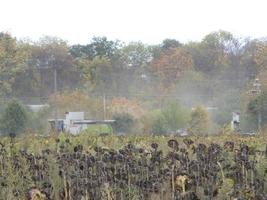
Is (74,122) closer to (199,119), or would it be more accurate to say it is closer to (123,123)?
(123,123)

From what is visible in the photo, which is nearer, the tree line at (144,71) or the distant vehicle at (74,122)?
the distant vehicle at (74,122)

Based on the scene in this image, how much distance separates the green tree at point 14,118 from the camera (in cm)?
2730

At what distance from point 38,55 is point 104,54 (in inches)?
275

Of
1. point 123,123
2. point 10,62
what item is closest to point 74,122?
point 123,123

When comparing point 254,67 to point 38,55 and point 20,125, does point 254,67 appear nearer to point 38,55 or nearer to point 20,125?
point 38,55

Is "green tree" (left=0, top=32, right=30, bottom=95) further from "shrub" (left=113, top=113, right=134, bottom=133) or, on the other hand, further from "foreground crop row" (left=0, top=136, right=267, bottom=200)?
"foreground crop row" (left=0, top=136, right=267, bottom=200)

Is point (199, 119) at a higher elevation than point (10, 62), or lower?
lower

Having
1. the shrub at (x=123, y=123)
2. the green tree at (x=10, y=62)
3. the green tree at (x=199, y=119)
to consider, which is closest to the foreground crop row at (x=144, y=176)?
the green tree at (x=199, y=119)

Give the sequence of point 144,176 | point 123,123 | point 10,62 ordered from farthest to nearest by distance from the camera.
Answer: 1. point 10,62
2. point 123,123
3. point 144,176

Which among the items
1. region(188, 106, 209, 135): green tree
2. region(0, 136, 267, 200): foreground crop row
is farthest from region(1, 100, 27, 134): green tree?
region(0, 136, 267, 200): foreground crop row

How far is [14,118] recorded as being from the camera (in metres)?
27.6

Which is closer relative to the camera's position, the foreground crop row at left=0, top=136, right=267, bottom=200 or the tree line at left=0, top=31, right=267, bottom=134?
the foreground crop row at left=0, top=136, right=267, bottom=200

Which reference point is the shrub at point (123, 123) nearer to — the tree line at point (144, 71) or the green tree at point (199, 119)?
the green tree at point (199, 119)

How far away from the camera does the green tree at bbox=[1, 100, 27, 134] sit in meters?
27.3
